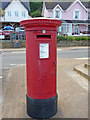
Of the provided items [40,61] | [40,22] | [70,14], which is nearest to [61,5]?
[70,14]

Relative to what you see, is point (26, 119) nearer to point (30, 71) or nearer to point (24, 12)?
point (30, 71)

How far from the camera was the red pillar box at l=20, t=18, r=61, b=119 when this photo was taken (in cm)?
297

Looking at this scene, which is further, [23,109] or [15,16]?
[15,16]

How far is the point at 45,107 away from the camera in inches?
125

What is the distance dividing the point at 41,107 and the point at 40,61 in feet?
3.14

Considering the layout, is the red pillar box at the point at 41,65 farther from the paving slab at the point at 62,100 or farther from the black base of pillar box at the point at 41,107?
the paving slab at the point at 62,100

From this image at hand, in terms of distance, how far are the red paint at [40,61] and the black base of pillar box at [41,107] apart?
8 centimetres

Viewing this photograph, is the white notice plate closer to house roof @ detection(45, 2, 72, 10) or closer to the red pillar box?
the red pillar box

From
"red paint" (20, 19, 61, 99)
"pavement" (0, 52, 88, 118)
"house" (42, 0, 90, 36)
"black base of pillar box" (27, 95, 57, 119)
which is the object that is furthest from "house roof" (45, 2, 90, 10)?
"black base of pillar box" (27, 95, 57, 119)

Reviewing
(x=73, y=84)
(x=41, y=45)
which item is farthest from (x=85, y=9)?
(x=41, y=45)

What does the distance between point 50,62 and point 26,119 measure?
1311mm

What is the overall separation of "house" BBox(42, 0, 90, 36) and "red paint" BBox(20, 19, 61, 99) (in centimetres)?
3041

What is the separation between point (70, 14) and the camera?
3416cm

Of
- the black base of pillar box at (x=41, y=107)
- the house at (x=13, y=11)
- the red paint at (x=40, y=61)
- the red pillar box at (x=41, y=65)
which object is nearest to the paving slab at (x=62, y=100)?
the black base of pillar box at (x=41, y=107)
